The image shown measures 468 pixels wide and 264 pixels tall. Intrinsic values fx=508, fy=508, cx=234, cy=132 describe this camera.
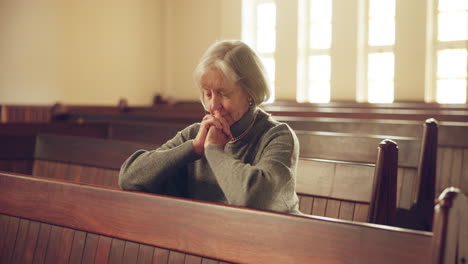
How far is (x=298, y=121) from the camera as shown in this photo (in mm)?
4109

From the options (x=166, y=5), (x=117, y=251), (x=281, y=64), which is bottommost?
(x=117, y=251)

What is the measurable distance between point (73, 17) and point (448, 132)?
8298 millimetres

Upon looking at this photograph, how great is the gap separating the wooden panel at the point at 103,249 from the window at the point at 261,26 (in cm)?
954

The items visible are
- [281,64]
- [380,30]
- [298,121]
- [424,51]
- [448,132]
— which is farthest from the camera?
[281,64]

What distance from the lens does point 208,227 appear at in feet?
4.04

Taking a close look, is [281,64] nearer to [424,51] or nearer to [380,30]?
[380,30]

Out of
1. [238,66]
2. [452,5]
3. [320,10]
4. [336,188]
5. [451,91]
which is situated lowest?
[336,188]

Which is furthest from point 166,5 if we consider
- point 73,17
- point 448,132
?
point 448,132

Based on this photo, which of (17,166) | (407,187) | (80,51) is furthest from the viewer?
(80,51)

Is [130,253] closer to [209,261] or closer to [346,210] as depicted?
[209,261]

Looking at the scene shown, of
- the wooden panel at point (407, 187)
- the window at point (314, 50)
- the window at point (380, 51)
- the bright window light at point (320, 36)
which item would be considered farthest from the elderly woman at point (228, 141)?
the bright window light at point (320, 36)

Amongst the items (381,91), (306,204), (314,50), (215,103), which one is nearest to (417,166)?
(306,204)

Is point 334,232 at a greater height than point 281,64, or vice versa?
point 281,64

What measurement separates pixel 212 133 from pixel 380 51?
28.2ft
